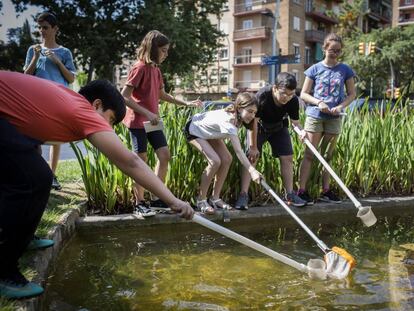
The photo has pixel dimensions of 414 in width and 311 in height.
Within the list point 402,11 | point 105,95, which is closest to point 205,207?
point 105,95

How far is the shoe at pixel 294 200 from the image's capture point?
4.23 metres

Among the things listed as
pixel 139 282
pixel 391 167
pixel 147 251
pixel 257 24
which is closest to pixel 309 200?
pixel 391 167

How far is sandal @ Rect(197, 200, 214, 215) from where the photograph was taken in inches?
154

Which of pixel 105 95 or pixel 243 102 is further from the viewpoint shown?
pixel 243 102

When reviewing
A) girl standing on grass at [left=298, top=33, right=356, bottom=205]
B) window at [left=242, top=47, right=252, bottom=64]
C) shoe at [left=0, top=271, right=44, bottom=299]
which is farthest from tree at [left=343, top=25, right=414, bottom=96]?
shoe at [left=0, top=271, right=44, bottom=299]

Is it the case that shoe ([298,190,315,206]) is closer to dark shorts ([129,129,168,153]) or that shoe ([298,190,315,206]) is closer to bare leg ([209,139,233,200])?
bare leg ([209,139,233,200])

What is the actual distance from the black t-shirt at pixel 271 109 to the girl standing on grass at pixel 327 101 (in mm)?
254

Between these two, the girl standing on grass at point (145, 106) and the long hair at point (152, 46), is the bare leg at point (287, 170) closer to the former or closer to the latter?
the girl standing on grass at point (145, 106)

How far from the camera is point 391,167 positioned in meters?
4.85

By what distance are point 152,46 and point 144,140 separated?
785 mm

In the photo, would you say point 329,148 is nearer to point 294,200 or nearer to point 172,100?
point 294,200

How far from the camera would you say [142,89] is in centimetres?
399

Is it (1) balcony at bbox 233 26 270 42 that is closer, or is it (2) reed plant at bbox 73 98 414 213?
(2) reed plant at bbox 73 98 414 213

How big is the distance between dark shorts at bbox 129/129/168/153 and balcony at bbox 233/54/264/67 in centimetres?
3655
